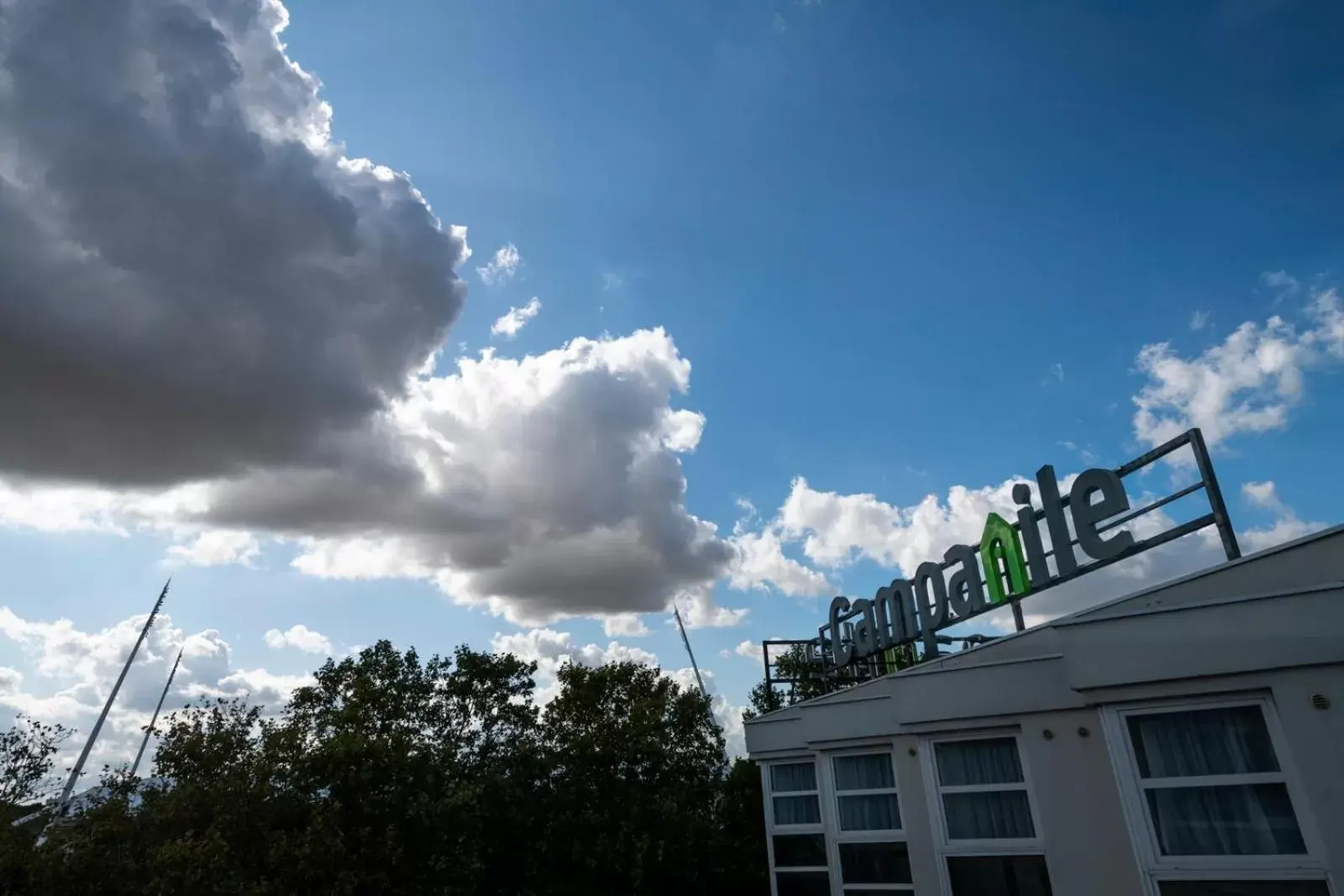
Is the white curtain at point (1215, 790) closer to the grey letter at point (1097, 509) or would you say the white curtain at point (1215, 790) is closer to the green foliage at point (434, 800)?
the grey letter at point (1097, 509)

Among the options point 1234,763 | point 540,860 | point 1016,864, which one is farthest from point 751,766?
point 1234,763

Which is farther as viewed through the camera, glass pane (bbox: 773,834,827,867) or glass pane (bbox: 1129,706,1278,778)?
glass pane (bbox: 773,834,827,867)

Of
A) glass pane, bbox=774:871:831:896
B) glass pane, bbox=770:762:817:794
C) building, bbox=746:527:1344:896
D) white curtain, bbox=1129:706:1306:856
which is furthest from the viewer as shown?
glass pane, bbox=770:762:817:794

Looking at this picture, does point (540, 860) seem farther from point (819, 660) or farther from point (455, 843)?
point (819, 660)

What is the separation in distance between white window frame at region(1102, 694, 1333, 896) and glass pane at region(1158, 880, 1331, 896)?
0.11ft

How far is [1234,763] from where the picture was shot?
6.32m

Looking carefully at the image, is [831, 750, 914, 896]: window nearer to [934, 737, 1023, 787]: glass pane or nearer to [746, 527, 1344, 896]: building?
[746, 527, 1344, 896]: building

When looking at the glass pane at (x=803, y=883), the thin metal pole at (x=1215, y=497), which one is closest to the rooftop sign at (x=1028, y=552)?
the thin metal pole at (x=1215, y=497)

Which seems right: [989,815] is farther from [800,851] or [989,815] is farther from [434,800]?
[434,800]

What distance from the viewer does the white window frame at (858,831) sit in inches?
373

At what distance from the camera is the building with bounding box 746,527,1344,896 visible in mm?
6000

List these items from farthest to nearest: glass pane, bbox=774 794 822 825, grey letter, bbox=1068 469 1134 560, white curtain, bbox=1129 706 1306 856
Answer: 1. glass pane, bbox=774 794 822 825
2. grey letter, bbox=1068 469 1134 560
3. white curtain, bbox=1129 706 1306 856

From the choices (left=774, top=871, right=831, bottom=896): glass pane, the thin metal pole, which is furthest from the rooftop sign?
(left=774, top=871, right=831, bottom=896): glass pane

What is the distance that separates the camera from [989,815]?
8.34 metres
